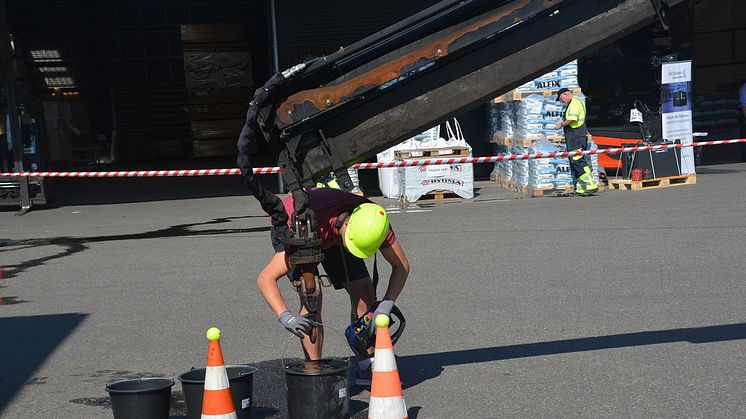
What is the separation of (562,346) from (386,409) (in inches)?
103

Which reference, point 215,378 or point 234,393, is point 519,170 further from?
point 215,378

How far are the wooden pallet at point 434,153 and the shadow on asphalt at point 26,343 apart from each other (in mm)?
9207

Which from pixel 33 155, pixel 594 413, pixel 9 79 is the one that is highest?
pixel 9 79

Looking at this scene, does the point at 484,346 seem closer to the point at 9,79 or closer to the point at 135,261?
the point at 135,261

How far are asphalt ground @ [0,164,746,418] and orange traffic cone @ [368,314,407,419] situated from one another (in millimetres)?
830

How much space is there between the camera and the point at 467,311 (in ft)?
29.1

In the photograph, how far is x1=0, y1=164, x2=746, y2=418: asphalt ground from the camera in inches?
259

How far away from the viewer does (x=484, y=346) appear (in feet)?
25.2

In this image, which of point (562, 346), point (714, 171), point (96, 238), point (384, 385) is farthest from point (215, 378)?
point (714, 171)

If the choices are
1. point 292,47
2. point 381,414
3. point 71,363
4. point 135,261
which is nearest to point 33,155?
point 292,47

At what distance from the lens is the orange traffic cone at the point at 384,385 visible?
5.39 m

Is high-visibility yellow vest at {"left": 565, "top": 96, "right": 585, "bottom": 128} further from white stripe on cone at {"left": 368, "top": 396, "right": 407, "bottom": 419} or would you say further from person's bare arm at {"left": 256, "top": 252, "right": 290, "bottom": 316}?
white stripe on cone at {"left": 368, "top": 396, "right": 407, "bottom": 419}

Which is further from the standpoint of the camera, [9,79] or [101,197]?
[101,197]

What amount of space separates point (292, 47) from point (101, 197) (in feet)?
17.5
